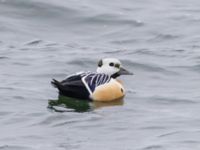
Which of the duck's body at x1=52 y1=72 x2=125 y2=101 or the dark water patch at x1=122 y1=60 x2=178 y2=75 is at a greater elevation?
the duck's body at x1=52 y1=72 x2=125 y2=101

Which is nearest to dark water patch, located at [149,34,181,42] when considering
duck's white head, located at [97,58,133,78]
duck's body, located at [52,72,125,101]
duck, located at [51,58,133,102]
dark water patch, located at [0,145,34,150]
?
duck's white head, located at [97,58,133,78]

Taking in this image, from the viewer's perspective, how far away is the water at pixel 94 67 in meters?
11.8

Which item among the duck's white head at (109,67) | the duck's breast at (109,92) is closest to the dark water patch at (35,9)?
the duck's white head at (109,67)

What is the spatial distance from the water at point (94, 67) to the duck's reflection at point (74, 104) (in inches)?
3.0

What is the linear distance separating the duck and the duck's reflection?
7 cm

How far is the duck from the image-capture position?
1395 cm

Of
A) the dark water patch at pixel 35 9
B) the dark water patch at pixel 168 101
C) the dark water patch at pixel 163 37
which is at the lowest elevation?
the dark water patch at pixel 168 101

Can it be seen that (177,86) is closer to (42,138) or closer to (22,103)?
(22,103)

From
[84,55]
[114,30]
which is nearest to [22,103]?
[84,55]

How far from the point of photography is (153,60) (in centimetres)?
1742

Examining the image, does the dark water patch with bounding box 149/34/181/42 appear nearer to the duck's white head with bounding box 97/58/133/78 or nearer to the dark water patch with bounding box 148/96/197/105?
the duck's white head with bounding box 97/58/133/78

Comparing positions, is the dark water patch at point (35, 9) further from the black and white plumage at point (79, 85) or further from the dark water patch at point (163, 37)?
the black and white plumage at point (79, 85)

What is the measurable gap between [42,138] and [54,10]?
1045 centimetres

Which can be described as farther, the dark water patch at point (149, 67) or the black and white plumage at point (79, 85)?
the dark water patch at point (149, 67)
